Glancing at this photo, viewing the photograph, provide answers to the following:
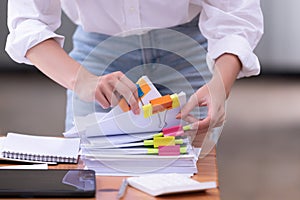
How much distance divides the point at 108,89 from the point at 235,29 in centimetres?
39

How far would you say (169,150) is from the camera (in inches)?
46.3

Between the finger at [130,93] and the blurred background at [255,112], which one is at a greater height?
the finger at [130,93]

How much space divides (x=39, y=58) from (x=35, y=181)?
0.43 metres

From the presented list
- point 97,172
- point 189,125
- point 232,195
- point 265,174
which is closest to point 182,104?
point 189,125

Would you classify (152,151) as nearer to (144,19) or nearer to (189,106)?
(189,106)

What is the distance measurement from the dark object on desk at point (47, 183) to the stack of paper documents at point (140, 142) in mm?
64

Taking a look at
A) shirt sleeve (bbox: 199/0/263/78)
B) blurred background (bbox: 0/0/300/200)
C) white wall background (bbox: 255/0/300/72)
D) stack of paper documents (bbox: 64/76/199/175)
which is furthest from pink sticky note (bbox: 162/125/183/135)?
white wall background (bbox: 255/0/300/72)

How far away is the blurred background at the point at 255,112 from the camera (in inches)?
131

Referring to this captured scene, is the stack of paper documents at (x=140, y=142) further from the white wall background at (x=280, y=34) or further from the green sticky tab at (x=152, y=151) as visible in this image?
the white wall background at (x=280, y=34)

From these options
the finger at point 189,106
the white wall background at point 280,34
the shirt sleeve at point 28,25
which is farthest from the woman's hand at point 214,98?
the white wall background at point 280,34

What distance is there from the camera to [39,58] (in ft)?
4.64

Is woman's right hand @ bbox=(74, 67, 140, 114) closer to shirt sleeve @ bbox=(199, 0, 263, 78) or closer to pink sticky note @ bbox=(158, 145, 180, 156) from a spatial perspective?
pink sticky note @ bbox=(158, 145, 180, 156)

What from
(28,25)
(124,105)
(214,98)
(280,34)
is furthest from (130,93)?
(280,34)

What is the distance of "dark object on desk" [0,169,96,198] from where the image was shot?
1.00 meters
